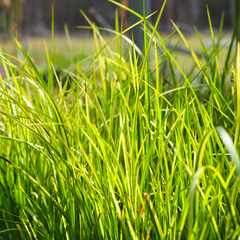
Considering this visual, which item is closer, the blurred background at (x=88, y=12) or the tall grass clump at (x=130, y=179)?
the tall grass clump at (x=130, y=179)

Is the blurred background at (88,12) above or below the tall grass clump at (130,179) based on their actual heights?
above

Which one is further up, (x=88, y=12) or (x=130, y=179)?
(x=88, y=12)

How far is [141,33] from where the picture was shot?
1009mm

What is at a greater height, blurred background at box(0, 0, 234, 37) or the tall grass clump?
blurred background at box(0, 0, 234, 37)

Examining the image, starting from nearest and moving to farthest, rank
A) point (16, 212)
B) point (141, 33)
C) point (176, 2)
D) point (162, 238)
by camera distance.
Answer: point (162, 238) < point (16, 212) < point (141, 33) < point (176, 2)

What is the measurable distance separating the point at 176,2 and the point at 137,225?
5586 millimetres

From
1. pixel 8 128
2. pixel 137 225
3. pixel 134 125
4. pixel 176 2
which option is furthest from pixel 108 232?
pixel 176 2

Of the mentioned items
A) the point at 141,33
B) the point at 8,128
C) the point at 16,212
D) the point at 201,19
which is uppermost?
the point at 201,19

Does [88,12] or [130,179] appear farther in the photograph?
[88,12]

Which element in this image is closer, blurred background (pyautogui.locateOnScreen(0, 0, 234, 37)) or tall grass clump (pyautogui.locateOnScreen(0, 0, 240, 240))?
tall grass clump (pyautogui.locateOnScreen(0, 0, 240, 240))

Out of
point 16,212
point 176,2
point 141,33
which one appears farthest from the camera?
point 176,2

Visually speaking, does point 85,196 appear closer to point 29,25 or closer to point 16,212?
point 16,212

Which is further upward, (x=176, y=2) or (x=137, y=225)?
(x=176, y=2)

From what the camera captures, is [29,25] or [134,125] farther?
[29,25]
